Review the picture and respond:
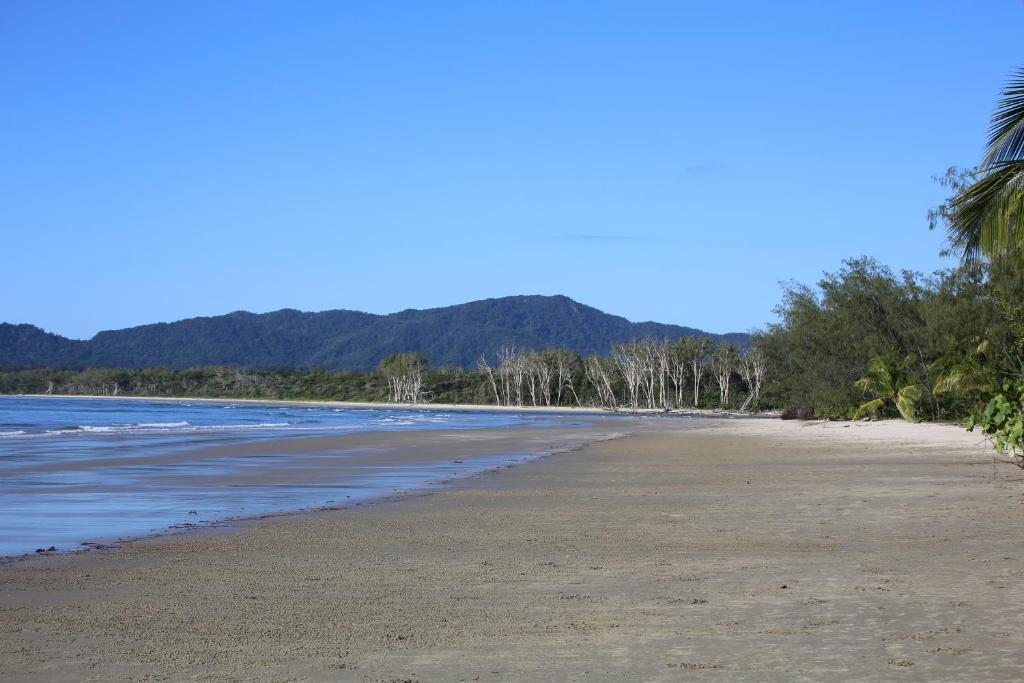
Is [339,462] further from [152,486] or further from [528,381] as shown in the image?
[528,381]

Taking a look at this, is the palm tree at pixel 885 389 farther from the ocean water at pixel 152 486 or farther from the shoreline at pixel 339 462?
the ocean water at pixel 152 486

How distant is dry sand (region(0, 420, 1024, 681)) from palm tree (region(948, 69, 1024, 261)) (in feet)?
11.0

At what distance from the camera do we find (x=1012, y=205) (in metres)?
12.3

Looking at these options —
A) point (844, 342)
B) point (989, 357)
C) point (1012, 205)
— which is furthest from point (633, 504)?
point (844, 342)

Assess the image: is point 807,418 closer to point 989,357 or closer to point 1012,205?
point 989,357

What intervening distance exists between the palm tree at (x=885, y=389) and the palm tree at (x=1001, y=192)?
30336mm

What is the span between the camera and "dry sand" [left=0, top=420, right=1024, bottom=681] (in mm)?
5852

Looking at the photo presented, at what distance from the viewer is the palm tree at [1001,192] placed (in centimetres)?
1228

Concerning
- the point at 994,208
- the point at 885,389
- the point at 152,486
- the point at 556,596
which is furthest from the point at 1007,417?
the point at 885,389

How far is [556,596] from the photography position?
7824mm

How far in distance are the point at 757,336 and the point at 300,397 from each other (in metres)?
113

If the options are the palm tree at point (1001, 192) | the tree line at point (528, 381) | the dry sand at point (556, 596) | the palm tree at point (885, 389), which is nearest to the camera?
the dry sand at point (556, 596)

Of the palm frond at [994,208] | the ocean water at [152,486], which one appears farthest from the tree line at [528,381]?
the palm frond at [994,208]

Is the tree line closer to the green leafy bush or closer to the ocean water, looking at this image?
the ocean water
